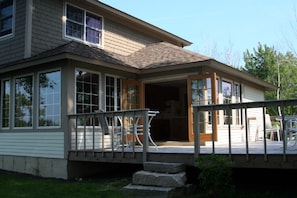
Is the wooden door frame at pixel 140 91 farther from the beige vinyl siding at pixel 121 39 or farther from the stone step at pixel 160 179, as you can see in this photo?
the stone step at pixel 160 179

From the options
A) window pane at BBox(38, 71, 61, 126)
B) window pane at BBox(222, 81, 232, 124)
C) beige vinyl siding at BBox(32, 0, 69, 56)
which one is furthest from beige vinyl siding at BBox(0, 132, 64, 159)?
window pane at BBox(222, 81, 232, 124)

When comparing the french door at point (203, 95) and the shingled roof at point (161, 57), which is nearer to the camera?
the french door at point (203, 95)

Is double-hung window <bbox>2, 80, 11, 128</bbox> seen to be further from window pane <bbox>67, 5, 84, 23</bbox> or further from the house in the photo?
window pane <bbox>67, 5, 84, 23</bbox>

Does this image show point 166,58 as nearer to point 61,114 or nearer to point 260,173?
point 61,114

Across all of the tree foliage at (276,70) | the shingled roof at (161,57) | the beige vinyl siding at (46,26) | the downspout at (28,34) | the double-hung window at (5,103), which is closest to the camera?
the downspout at (28,34)

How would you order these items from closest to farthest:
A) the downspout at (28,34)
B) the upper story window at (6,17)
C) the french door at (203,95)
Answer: the french door at (203,95) < the downspout at (28,34) < the upper story window at (6,17)

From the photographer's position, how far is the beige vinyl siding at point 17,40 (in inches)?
375

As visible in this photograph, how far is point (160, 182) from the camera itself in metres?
5.73

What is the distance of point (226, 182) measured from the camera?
16.7 ft

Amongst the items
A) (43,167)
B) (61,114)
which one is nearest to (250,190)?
(61,114)

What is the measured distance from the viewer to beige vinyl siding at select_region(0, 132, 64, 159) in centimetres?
852

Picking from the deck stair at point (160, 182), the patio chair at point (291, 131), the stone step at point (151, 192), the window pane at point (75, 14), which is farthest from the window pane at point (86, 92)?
the patio chair at point (291, 131)

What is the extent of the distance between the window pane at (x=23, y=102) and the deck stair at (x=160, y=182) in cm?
456

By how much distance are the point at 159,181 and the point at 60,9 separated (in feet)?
21.4
